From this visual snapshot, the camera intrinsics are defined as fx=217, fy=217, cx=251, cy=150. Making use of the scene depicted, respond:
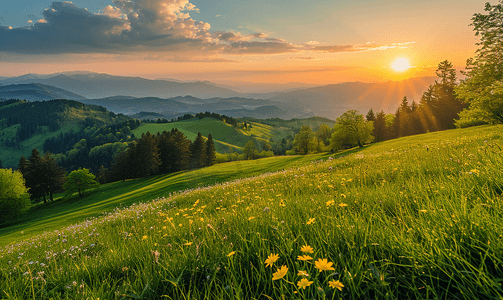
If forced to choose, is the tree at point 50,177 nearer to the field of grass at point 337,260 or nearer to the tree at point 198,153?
the tree at point 198,153

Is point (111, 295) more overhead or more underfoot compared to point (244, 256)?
more underfoot

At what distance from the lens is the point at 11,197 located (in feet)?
155

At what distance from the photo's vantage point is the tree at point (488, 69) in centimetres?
2350

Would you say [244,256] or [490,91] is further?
[490,91]

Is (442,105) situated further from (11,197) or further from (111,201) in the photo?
(11,197)

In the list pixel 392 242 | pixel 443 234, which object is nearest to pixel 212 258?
pixel 392 242

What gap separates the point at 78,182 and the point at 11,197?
17.3 m

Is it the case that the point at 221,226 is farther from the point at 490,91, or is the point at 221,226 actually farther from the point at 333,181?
the point at 490,91

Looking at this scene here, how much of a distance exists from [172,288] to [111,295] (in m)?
0.61

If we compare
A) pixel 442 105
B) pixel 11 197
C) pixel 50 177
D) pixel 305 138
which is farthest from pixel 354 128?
pixel 50 177

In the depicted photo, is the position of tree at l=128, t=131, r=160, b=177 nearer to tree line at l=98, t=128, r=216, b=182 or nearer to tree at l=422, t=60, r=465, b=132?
tree line at l=98, t=128, r=216, b=182

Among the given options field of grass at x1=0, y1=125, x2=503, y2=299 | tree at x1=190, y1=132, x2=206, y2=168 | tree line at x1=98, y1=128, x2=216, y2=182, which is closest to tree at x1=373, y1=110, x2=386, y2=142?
tree line at x1=98, y1=128, x2=216, y2=182

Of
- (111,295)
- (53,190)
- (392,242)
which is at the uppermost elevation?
(392,242)

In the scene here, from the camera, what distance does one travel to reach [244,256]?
207 centimetres
